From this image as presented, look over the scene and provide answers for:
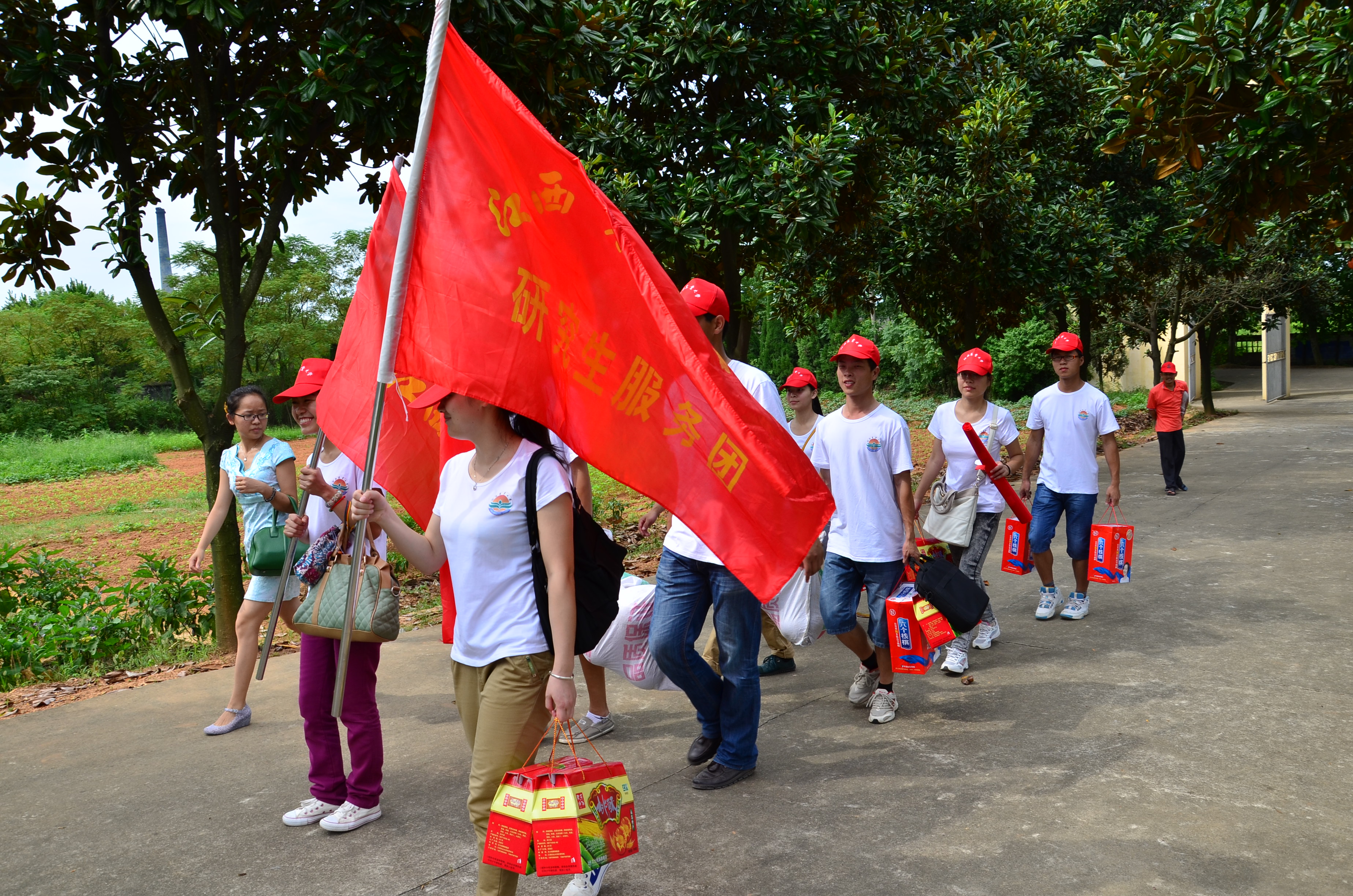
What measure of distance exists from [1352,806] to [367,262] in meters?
4.38

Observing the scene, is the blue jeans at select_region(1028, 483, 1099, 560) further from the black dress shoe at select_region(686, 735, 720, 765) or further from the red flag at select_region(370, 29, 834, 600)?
the red flag at select_region(370, 29, 834, 600)

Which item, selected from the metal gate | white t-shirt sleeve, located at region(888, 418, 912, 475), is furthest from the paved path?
the metal gate

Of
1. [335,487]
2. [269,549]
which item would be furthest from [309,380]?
[269,549]

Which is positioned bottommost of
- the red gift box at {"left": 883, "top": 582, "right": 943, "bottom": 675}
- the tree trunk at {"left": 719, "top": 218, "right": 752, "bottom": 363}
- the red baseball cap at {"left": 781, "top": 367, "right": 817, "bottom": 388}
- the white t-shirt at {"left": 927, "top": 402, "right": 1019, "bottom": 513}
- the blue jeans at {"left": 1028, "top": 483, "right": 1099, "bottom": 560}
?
the red gift box at {"left": 883, "top": 582, "right": 943, "bottom": 675}

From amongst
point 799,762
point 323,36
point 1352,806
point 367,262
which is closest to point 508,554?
point 367,262

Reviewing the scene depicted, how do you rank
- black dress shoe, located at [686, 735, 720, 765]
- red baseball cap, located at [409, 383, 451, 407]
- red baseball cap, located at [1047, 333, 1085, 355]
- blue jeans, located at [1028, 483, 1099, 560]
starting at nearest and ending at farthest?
red baseball cap, located at [409, 383, 451, 407] < black dress shoe, located at [686, 735, 720, 765] < red baseball cap, located at [1047, 333, 1085, 355] < blue jeans, located at [1028, 483, 1099, 560]

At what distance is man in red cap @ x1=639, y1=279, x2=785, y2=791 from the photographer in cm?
453

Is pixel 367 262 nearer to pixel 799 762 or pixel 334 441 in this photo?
pixel 334 441

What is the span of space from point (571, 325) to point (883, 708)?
3.01 meters

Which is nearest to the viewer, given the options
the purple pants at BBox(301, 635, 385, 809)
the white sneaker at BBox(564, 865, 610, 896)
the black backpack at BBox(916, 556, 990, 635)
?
the white sneaker at BBox(564, 865, 610, 896)

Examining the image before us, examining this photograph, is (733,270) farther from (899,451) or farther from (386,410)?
(386,410)

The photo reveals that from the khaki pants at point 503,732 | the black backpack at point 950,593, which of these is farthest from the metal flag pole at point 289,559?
the black backpack at point 950,593

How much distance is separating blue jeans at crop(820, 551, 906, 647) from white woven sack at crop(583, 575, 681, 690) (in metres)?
0.92

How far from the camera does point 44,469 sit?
97.8ft
